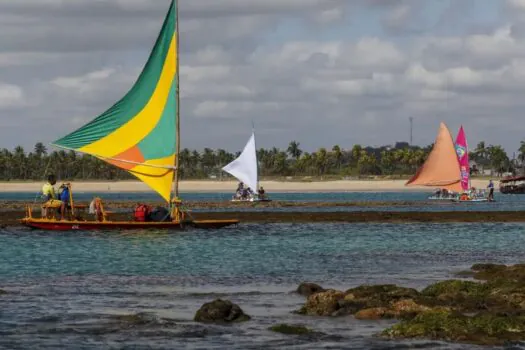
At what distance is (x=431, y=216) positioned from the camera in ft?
257

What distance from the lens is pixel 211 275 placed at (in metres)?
38.9

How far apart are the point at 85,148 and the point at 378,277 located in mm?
24974

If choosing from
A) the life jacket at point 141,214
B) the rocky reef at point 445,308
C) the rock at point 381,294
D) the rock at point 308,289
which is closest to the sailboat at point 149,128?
the life jacket at point 141,214

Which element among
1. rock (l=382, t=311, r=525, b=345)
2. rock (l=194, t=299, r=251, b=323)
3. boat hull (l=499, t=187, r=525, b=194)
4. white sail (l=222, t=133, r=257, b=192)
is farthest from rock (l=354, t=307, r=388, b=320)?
boat hull (l=499, t=187, r=525, b=194)

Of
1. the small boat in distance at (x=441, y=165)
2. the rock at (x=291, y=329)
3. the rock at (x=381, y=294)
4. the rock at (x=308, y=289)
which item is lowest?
the rock at (x=291, y=329)

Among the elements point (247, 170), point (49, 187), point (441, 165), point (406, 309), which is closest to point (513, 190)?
point (441, 165)

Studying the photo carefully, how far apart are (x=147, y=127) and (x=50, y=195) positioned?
6431 millimetres

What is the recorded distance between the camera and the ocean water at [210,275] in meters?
24.6

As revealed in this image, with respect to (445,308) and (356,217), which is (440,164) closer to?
(356,217)

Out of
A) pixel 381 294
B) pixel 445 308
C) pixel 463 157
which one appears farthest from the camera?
pixel 463 157

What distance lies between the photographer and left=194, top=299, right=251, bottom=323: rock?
1041 inches

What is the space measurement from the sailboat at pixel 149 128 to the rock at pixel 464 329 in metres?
33.3

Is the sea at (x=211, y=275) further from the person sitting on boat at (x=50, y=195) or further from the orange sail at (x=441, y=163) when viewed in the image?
the orange sail at (x=441, y=163)

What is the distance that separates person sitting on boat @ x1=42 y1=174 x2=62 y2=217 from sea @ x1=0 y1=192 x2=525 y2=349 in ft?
5.75
